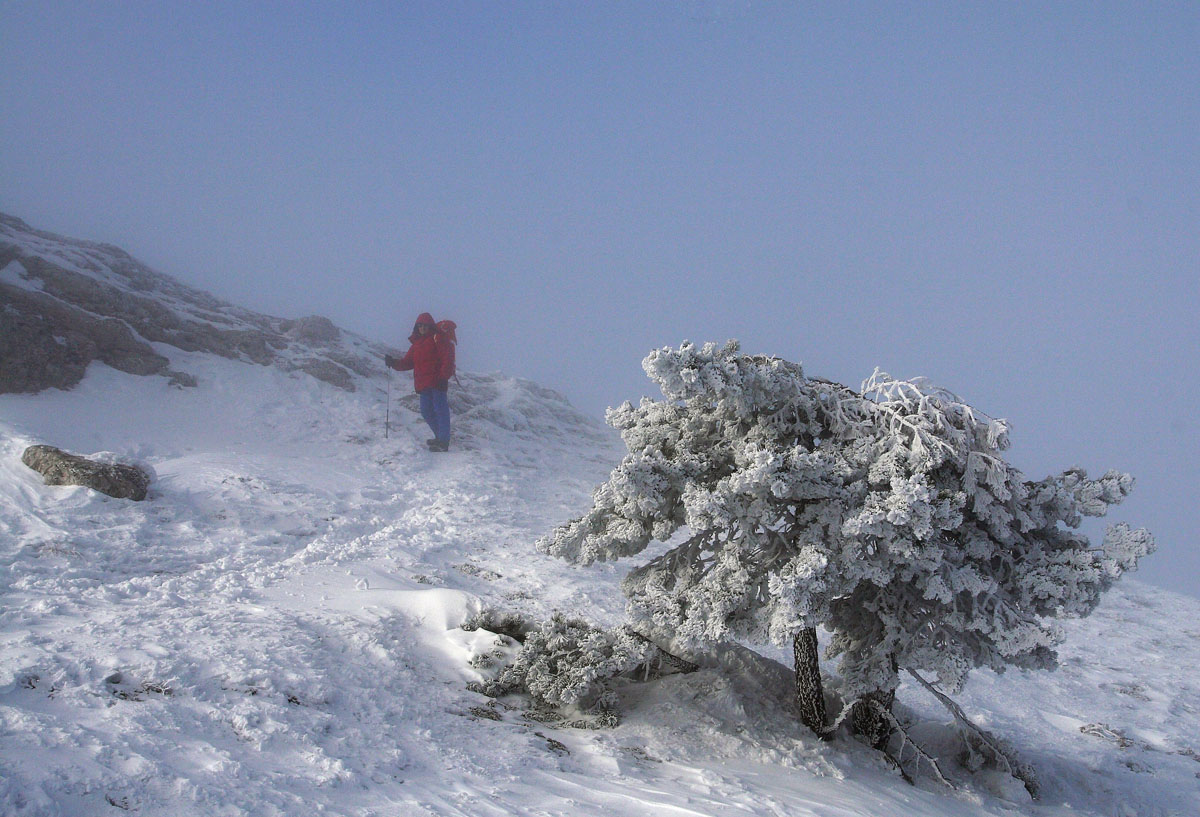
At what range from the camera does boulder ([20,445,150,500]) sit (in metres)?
11.5

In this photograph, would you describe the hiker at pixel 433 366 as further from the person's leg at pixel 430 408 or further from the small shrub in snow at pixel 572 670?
the small shrub in snow at pixel 572 670

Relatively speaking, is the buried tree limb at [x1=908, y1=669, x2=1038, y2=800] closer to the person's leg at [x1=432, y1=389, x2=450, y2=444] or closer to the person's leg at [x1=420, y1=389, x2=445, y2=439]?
the person's leg at [x1=432, y1=389, x2=450, y2=444]

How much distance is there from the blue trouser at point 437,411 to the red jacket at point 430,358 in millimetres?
334

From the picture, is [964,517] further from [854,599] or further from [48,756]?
[48,756]

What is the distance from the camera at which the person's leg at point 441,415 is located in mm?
→ 20391

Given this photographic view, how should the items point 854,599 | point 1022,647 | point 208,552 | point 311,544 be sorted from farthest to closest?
point 311,544 < point 208,552 < point 854,599 < point 1022,647

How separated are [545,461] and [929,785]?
16279mm

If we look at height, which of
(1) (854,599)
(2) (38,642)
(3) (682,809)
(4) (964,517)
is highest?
(4) (964,517)

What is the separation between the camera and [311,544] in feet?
39.1

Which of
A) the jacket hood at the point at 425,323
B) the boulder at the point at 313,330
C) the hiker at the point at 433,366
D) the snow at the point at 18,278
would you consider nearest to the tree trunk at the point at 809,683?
the hiker at the point at 433,366

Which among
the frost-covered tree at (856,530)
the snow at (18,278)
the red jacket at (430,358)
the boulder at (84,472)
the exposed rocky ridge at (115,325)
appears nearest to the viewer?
the frost-covered tree at (856,530)

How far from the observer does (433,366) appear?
19984 mm

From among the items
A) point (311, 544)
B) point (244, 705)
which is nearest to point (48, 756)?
point (244, 705)

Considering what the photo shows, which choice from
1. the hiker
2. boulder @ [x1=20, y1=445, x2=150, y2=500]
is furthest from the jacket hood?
boulder @ [x1=20, y1=445, x2=150, y2=500]
